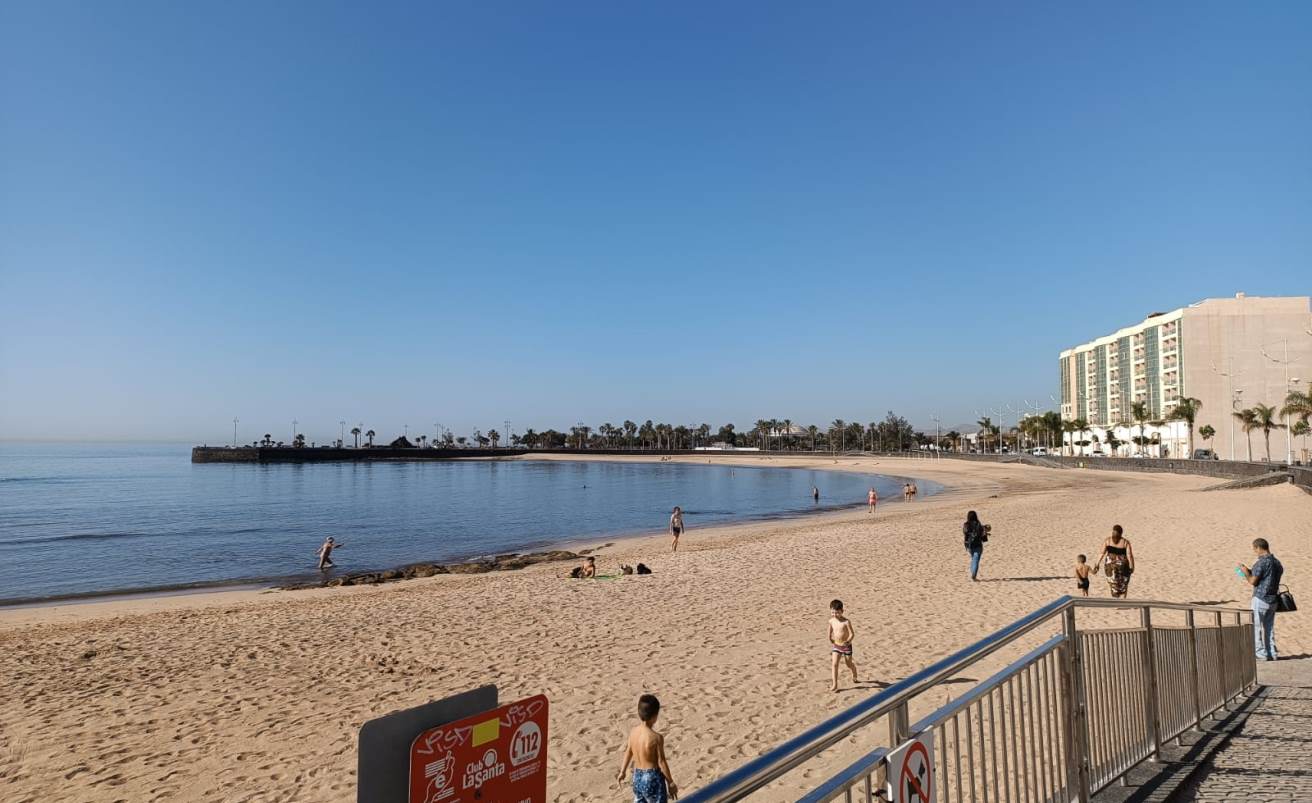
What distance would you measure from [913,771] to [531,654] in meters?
9.79

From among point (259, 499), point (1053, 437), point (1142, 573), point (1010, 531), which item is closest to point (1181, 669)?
point (1142, 573)

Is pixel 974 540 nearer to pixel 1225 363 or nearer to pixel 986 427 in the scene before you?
pixel 1225 363

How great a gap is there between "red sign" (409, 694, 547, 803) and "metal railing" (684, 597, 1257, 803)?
21.0 inches

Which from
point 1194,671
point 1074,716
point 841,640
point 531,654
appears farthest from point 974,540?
point 1074,716

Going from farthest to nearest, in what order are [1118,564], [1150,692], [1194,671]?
[1118,564] → [1194,671] → [1150,692]

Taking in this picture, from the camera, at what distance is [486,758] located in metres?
2.02

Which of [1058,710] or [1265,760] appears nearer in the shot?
[1058,710]

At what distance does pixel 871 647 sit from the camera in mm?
11055

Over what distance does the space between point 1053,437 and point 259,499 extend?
133705 mm

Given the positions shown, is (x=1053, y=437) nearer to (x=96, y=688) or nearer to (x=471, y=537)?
(x=471, y=537)

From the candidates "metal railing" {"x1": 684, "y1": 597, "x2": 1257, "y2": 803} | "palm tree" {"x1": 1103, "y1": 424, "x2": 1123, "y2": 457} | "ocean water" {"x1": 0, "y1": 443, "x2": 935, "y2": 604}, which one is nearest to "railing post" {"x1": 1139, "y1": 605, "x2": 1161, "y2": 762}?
"metal railing" {"x1": 684, "y1": 597, "x2": 1257, "y2": 803}

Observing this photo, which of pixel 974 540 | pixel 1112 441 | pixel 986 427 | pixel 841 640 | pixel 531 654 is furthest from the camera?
pixel 986 427

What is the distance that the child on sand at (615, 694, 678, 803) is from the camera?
17.6 feet

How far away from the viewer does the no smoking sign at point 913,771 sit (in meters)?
2.66
